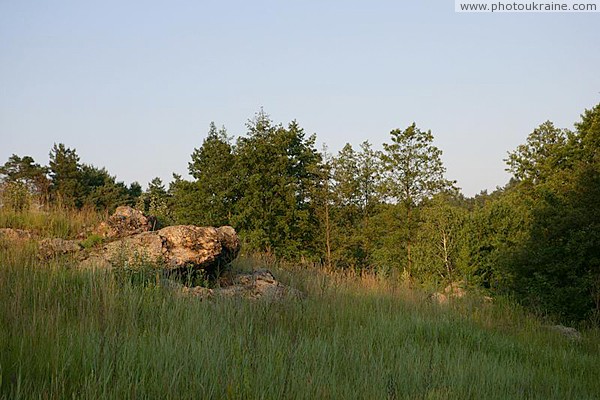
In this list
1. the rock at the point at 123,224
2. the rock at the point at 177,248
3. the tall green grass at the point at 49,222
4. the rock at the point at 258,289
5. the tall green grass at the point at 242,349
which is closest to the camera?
the tall green grass at the point at 242,349

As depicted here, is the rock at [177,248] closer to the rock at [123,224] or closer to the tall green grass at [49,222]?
the rock at [123,224]

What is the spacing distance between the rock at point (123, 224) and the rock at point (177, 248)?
373 millimetres

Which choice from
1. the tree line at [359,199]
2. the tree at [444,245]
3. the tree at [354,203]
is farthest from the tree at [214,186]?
the tree at [444,245]

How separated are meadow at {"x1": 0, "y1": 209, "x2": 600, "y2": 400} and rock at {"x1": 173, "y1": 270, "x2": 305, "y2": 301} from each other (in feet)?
1.13

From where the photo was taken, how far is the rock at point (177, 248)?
25.0 feet

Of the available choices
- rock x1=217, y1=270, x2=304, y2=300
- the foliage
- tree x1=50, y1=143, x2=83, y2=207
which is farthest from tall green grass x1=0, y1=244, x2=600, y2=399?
tree x1=50, y1=143, x2=83, y2=207

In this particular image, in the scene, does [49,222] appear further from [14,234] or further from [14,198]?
[14,198]

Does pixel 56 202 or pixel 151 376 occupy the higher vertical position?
pixel 56 202

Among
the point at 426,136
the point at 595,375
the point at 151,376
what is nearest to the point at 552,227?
the point at 595,375

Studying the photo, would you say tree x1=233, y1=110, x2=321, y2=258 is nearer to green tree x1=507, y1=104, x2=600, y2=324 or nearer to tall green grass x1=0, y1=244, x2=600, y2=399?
green tree x1=507, y1=104, x2=600, y2=324

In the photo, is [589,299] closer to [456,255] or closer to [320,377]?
[456,255]

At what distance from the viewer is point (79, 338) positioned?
3.70 meters

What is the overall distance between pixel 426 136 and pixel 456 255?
1350 centimetres

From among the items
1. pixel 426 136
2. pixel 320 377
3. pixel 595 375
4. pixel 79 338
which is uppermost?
pixel 426 136
